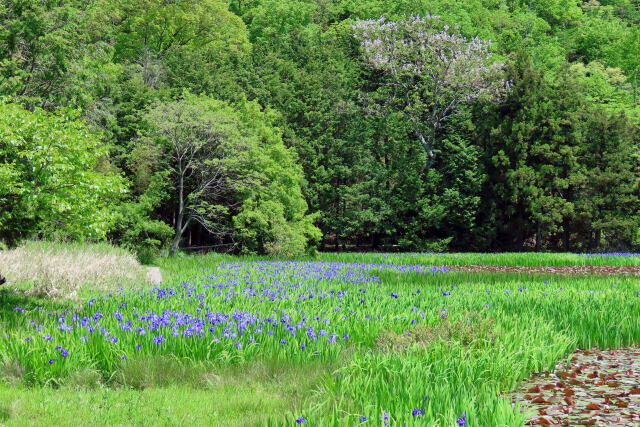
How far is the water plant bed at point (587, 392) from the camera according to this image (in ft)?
15.5

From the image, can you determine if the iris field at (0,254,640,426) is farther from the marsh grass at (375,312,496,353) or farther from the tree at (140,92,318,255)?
the tree at (140,92,318,255)

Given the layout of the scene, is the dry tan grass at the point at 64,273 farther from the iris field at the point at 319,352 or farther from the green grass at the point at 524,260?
the green grass at the point at 524,260

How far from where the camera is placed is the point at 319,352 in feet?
20.7

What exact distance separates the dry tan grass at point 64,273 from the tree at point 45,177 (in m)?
2.12

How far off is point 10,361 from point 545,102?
3975cm

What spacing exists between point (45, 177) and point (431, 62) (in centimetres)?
3319

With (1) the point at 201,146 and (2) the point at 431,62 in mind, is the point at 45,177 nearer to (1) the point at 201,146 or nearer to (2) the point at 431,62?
(1) the point at 201,146

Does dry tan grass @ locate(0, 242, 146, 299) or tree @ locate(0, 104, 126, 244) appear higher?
tree @ locate(0, 104, 126, 244)

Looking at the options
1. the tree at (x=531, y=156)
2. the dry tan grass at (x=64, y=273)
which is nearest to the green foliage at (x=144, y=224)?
the dry tan grass at (x=64, y=273)

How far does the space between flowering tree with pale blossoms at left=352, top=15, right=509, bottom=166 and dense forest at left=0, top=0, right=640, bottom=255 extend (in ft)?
0.45

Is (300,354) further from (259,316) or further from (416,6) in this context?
(416,6)

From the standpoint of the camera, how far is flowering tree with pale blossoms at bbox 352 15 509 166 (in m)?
36.8

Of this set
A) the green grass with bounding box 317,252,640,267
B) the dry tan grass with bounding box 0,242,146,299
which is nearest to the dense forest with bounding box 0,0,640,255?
the green grass with bounding box 317,252,640,267

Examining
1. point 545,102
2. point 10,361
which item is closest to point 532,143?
point 545,102
